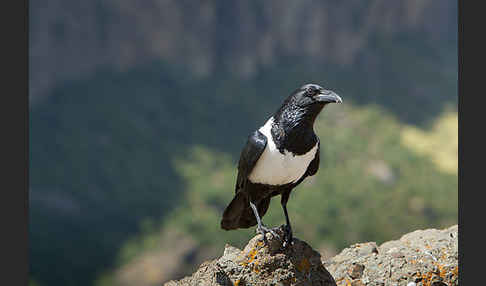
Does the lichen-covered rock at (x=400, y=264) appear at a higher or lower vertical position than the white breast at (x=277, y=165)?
lower

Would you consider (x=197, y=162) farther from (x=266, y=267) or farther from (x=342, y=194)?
(x=266, y=267)

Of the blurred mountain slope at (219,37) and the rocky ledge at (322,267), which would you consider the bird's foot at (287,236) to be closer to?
the rocky ledge at (322,267)

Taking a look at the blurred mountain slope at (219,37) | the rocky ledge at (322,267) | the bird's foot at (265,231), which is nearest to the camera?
the rocky ledge at (322,267)

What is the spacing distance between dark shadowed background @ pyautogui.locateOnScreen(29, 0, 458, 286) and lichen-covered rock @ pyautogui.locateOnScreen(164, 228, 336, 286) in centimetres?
1257

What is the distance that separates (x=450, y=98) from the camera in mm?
31719

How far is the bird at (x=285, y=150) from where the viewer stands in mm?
5988

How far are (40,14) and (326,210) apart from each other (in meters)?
15.2

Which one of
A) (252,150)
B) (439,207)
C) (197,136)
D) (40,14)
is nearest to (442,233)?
(252,150)

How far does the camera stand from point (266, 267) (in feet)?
20.0

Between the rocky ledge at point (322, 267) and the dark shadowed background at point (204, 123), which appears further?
the dark shadowed background at point (204, 123)

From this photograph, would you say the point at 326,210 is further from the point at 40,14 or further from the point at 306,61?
the point at 40,14

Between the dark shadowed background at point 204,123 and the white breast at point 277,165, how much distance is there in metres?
12.7

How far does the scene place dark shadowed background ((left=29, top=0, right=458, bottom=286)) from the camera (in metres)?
21.7

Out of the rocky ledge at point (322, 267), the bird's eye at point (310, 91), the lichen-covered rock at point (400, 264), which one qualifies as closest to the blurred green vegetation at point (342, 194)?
the lichen-covered rock at point (400, 264)
